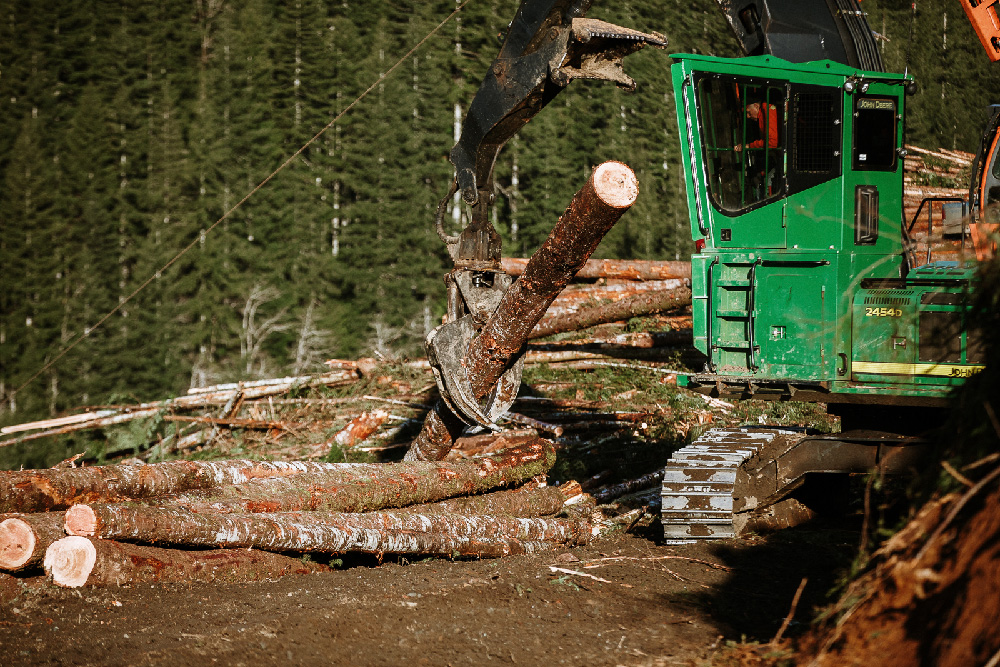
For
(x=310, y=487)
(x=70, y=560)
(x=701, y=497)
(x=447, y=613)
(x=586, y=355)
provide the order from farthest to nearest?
(x=586, y=355) → (x=310, y=487) → (x=701, y=497) → (x=70, y=560) → (x=447, y=613)

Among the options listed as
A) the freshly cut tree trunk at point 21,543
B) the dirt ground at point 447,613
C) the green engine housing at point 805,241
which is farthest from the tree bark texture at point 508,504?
the freshly cut tree trunk at point 21,543

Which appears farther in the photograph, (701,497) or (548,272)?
(701,497)

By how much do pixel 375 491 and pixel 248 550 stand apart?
3.58 ft

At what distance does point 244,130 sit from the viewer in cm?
2480

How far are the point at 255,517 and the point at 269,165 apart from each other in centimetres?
2035

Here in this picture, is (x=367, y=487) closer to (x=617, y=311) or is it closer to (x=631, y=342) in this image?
(x=617, y=311)

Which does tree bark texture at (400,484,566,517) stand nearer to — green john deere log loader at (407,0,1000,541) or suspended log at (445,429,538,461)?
suspended log at (445,429,538,461)

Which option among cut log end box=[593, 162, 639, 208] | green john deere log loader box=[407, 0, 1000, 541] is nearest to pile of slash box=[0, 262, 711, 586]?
green john deere log loader box=[407, 0, 1000, 541]

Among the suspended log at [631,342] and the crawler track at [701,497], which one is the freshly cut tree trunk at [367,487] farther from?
the suspended log at [631,342]

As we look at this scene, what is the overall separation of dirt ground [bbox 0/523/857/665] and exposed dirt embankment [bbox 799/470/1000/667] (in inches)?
39.7

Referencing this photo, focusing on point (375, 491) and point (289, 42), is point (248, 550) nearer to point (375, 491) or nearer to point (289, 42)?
point (375, 491)

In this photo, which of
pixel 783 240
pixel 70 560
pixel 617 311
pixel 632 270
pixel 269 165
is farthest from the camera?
→ pixel 269 165

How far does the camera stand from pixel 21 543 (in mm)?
4758

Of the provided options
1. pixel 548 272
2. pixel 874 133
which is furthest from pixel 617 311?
pixel 548 272
